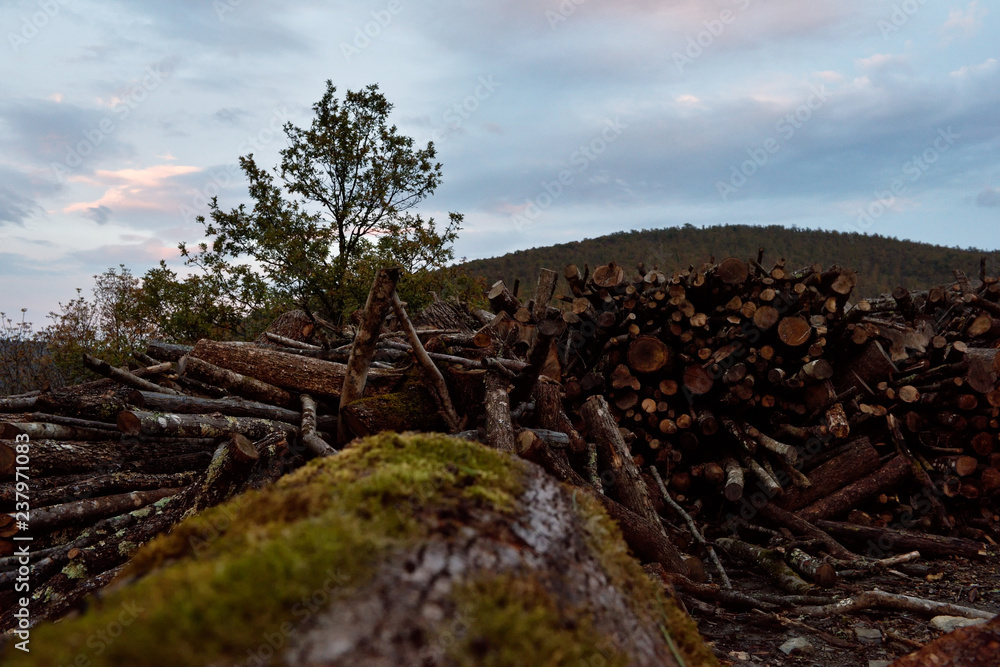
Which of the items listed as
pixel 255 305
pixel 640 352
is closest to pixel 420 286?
pixel 255 305

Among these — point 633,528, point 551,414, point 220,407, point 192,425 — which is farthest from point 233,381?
point 633,528

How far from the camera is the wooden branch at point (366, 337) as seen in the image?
4.55 meters

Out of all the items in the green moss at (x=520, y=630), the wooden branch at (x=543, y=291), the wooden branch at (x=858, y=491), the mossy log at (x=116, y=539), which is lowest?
the wooden branch at (x=858, y=491)

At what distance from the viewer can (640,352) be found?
6.89m

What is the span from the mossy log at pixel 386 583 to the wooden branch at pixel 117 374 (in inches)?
176

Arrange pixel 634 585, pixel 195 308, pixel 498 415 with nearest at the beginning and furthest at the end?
pixel 634 585 < pixel 498 415 < pixel 195 308

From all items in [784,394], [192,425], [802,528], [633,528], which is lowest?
[802,528]

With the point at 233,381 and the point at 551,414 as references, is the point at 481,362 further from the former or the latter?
the point at 233,381

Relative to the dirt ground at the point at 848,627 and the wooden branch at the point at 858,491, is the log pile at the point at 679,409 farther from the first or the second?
the dirt ground at the point at 848,627

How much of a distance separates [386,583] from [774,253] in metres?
62.6

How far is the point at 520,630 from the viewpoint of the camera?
110 cm

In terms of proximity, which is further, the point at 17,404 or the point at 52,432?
the point at 17,404

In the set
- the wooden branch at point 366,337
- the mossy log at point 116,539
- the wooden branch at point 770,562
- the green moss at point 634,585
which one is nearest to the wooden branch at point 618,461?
the wooden branch at point 770,562

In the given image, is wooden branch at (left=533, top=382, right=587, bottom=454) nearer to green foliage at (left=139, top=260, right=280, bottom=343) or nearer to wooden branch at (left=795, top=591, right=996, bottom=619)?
wooden branch at (left=795, top=591, right=996, bottom=619)
